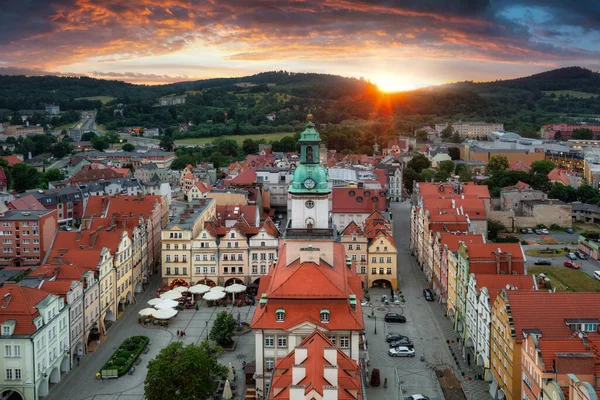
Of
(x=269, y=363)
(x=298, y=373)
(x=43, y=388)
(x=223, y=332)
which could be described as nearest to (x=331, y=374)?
(x=298, y=373)

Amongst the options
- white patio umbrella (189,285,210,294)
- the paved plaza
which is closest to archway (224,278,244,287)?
white patio umbrella (189,285,210,294)

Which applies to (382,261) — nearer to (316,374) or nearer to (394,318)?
(394,318)

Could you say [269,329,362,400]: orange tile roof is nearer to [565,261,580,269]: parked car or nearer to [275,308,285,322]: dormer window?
[275,308,285,322]: dormer window

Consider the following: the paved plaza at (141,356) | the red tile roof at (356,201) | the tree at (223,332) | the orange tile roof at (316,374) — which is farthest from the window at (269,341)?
the red tile roof at (356,201)

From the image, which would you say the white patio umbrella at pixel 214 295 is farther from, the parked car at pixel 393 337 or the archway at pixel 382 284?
the parked car at pixel 393 337

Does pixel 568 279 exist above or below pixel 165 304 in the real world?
below
